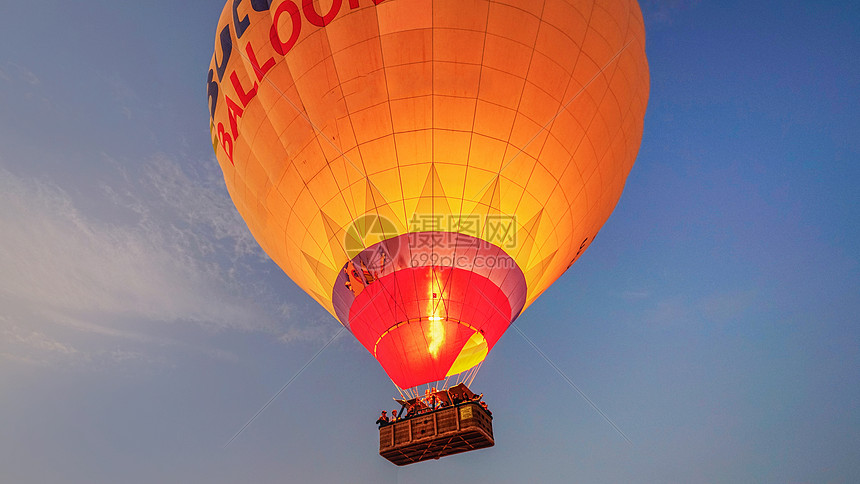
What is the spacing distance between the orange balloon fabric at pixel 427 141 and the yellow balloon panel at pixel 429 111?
0.08ft

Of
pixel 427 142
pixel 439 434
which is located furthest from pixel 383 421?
pixel 427 142

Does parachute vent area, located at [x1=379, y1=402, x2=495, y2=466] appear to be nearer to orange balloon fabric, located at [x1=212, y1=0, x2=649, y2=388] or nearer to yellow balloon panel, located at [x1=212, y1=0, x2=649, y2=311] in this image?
orange balloon fabric, located at [x1=212, y1=0, x2=649, y2=388]

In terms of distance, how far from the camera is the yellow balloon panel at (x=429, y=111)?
7.49 metres

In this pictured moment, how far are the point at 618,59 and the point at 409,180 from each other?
4.21 m

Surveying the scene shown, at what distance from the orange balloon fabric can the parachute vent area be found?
1.01 meters

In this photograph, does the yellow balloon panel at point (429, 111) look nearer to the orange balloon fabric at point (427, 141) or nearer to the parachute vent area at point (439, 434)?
the orange balloon fabric at point (427, 141)

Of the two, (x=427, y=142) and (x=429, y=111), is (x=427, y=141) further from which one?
(x=429, y=111)

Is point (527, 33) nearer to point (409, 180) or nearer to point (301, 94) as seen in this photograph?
point (409, 180)

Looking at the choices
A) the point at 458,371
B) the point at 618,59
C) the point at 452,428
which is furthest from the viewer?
the point at 458,371

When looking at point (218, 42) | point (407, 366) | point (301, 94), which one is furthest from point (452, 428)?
point (218, 42)

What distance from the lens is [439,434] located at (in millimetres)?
7410

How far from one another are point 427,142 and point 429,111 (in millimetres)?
475

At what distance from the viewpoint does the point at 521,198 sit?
823 centimetres

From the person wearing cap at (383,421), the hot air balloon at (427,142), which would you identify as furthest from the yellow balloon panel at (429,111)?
the person wearing cap at (383,421)
